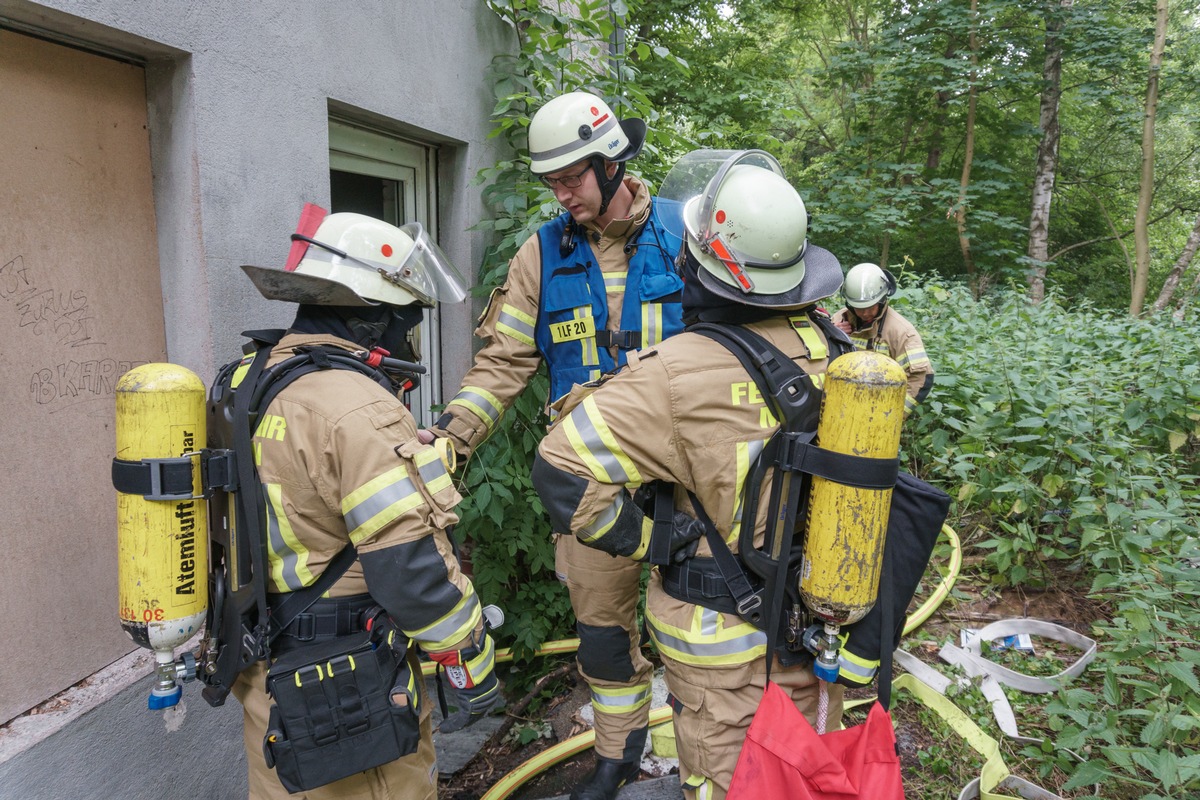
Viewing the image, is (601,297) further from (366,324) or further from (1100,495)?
(1100,495)

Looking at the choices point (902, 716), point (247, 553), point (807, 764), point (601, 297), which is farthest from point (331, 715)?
point (902, 716)

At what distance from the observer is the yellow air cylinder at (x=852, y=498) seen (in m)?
1.57

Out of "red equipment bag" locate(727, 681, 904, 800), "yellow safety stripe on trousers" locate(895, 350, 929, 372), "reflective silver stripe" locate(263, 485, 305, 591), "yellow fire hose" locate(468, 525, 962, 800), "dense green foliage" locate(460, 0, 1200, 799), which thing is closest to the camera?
"red equipment bag" locate(727, 681, 904, 800)

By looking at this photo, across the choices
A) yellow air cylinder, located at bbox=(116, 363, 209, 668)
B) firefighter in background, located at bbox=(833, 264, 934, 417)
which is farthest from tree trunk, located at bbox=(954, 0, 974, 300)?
yellow air cylinder, located at bbox=(116, 363, 209, 668)

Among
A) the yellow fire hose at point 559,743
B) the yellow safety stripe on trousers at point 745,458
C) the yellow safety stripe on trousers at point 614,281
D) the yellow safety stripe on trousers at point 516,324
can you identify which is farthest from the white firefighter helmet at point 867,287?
the yellow safety stripe on trousers at point 745,458

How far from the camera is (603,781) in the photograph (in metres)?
2.71

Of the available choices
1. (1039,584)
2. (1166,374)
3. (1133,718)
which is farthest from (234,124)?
(1166,374)

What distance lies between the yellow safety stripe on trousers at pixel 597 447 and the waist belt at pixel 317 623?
29.8 inches

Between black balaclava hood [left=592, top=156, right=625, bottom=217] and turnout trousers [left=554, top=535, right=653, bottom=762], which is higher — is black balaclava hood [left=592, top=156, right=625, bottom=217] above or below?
above

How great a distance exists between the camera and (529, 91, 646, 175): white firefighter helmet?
8.86 ft

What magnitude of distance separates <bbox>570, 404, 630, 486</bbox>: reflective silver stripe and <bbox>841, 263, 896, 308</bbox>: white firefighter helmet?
3.88m

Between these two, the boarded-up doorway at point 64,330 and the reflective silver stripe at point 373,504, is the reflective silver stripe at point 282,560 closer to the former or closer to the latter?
the reflective silver stripe at point 373,504

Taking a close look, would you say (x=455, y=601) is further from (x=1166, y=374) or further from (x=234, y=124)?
(x=1166, y=374)

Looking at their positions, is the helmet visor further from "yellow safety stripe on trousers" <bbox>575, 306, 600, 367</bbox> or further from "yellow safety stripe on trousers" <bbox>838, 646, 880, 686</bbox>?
"yellow safety stripe on trousers" <bbox>838, 646, 880, 686</bbox>
